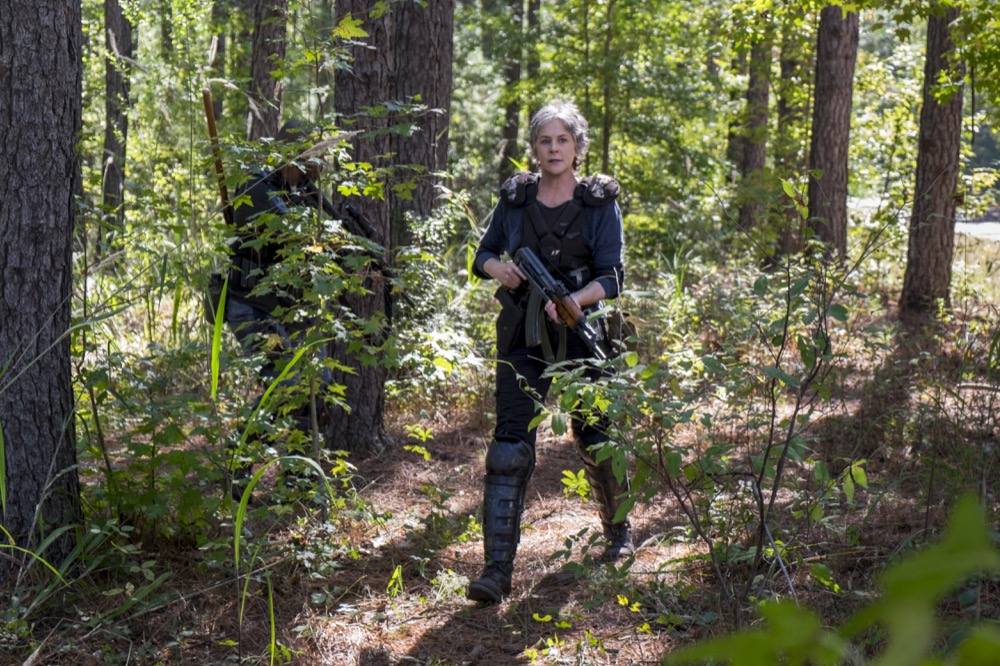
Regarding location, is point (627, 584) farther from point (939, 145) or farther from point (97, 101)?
point (97, 101)

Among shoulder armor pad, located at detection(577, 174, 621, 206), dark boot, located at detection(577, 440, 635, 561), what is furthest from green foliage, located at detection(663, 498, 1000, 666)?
dark boot, located at detection(577, 440, 635, 561)

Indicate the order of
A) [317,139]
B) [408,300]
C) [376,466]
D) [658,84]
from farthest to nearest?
[658,84]
[408,300]
[376,466]
[317,139]

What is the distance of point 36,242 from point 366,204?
2612 millimetres

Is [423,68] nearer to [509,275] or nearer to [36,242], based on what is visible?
[509,275]

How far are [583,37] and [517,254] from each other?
967 cm

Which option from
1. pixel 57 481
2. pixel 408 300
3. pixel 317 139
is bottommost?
pixel 57 481

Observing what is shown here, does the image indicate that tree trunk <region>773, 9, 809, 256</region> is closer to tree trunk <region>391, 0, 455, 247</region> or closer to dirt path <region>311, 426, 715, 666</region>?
tree trunk <region>391, 0, 455, 247</region>

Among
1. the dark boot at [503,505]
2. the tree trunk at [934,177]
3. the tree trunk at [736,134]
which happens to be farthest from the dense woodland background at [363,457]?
the tree trunk at [736,134]

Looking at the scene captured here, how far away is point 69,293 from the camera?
396 cm

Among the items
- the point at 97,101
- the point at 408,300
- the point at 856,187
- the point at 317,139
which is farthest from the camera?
the point at 97,101

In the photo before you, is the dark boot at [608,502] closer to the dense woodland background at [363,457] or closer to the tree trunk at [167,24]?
the dense woodland background at [363,457]

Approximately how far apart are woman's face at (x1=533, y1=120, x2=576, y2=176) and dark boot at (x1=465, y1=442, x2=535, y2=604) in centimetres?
124

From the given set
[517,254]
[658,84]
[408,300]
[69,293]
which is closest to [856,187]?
[658,84]

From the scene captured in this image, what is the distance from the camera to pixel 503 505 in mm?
4453
